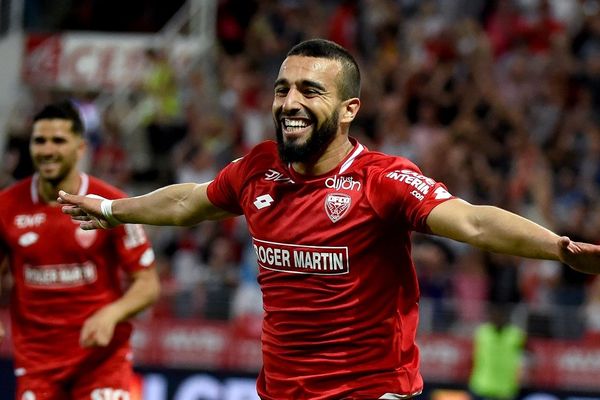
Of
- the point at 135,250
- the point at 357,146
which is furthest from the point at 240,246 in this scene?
the point at 357,146

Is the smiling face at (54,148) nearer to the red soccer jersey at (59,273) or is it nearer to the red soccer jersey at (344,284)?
the red soccer jersey at (59,273)

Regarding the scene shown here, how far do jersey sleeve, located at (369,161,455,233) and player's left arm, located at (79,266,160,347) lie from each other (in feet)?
8.11

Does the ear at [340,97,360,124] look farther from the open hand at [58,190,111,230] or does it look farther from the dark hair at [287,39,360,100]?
the open hand at [58,190,111,230]

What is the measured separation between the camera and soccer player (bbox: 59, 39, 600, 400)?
19.0 feet

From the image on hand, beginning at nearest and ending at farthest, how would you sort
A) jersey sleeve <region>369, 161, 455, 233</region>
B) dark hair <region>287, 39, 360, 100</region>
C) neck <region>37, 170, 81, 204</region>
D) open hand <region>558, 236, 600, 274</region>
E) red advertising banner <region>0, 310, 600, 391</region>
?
1. open hand <region>558, 236, 600, 274</region>
2. jersey sleeve <region>369, 161, 455, 233</region>
3. dark hair <region>287, 39, 360, 100</region>
4. neck <region>37, 170, 81, 204</region>
5. red advertising banner <region>0, 310, 600, 391</region>

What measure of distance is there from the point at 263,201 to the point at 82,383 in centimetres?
254

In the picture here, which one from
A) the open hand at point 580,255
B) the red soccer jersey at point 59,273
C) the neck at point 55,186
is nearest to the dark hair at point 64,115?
the neck at point 55,186

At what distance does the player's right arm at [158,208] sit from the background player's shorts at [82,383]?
5.76 feet

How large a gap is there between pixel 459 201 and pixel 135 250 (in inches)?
124

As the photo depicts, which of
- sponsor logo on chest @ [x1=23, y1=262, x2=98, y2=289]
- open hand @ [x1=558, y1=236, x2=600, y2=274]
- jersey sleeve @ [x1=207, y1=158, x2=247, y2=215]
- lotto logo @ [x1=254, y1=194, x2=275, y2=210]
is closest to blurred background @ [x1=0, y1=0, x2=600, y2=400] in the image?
sponsor logo on chest @ [x1=23, y1=262, x2=98, y2=289]

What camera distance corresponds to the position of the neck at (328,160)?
19.6 feet

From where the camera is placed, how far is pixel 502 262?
45.7ft

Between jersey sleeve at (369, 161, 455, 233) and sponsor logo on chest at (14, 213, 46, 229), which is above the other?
sponsor logo on chest at (14, 213, 46, 229)

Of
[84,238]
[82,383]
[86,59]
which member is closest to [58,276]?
[84,238]
